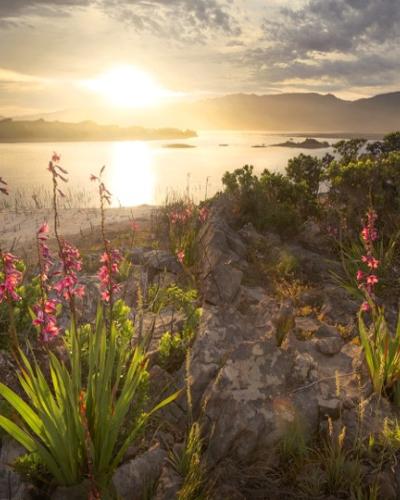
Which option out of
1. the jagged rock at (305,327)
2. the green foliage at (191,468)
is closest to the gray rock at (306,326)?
the jagged rock at (305,327)

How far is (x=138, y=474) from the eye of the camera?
324 cm

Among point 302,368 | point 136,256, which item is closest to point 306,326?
point 302,368

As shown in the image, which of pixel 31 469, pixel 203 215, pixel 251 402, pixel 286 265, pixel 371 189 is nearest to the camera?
pixel 31 469

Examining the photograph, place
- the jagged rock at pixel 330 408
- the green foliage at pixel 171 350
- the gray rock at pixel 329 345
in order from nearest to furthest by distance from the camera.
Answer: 1. the jagged rock at pixel 330 408
2. the green foliage at pixel 171 350
3. the gray rock at pixel 329 345

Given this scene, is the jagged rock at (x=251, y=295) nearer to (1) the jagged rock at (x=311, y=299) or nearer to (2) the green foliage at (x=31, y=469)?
(1) the jagged rock at (x=311, y=299)

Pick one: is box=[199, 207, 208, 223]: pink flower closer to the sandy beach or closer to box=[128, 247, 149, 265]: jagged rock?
box=[128, 247, 149, 265]: jagged rock

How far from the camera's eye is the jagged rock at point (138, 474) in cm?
313

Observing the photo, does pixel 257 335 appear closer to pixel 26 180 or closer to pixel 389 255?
pixel 389 255

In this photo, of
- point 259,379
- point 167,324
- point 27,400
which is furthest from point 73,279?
point 167,324

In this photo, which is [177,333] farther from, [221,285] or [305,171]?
[305,171]

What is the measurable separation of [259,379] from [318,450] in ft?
2.66

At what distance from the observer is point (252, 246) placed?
32.1 ft

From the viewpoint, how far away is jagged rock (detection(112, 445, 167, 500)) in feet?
10.3

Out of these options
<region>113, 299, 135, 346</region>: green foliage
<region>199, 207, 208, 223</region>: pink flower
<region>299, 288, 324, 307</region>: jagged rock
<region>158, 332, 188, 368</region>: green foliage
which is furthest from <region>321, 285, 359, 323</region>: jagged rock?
<region>199, 207, 208, 223</region>: pink flower
